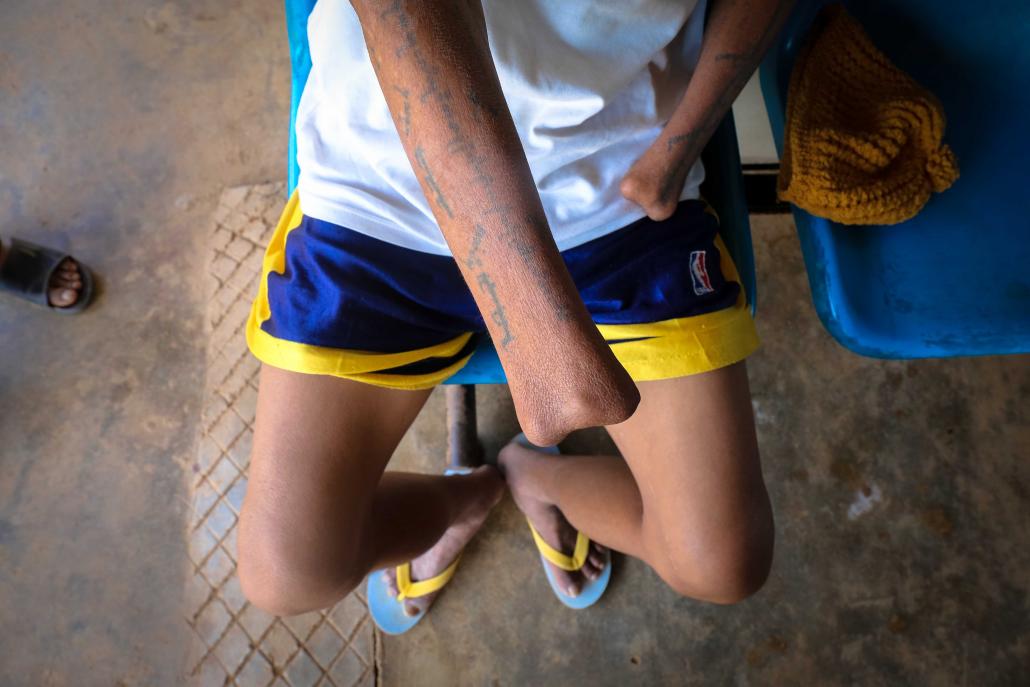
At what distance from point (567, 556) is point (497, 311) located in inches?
Result: 34.0

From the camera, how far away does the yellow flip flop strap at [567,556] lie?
1219 mm

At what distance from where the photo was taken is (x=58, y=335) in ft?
4.82

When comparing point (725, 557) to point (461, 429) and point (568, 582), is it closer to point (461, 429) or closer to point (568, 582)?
point (568, 582)

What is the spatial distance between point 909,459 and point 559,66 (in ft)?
3.52

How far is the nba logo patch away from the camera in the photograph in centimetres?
77

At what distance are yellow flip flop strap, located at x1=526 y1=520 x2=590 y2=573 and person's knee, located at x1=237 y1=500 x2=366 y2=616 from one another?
0.44 m

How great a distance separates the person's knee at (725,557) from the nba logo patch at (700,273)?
0.28 m

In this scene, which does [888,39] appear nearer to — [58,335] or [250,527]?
[250,527]

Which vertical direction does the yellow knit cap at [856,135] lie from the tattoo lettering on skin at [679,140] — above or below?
below

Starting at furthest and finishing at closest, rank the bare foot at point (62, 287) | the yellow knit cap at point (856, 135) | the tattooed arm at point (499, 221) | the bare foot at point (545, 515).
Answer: the bare foot at point (62, 287) < the bare foot at point (545, 515) < the yellow knit cap at point (856, 135) < the tattooed arm at point (499, 221)

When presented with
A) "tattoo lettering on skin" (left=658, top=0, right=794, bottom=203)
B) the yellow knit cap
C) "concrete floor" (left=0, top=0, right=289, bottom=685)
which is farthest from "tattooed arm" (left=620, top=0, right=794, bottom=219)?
"concrete floor" (left=0, top=0, right=289, bottom=685)

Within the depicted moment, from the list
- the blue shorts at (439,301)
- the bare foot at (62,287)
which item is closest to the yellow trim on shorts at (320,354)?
the blue shorts at (439,301)

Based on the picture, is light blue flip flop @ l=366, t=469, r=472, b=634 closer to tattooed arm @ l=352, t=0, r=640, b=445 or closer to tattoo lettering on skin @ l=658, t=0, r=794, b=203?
tattoo lettering on skin @ l=658, t=0, r=794, b=203

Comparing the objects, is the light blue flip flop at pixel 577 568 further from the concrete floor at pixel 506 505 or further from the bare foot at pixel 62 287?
the bare foot at pixel 62 287
